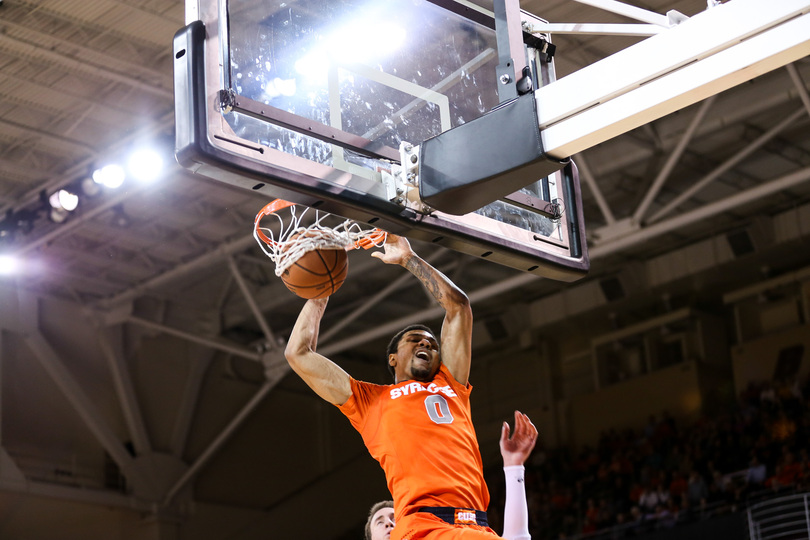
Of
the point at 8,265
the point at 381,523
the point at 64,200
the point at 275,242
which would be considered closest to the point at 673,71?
the point at 275,242

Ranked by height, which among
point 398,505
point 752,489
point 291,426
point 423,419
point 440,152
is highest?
point 291,426

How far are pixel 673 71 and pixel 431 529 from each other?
2148 mm

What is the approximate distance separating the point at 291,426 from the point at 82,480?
15.1 ft

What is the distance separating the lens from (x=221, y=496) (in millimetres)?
18531

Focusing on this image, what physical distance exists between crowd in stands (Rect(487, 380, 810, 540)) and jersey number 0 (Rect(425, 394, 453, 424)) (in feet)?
32.8

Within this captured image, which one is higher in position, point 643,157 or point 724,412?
point 643,157

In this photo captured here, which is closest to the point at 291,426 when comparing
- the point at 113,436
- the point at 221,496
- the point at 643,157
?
the point at 221,496

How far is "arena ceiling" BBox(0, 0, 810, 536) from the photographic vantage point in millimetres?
11297

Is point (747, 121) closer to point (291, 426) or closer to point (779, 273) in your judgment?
point (779, 273)

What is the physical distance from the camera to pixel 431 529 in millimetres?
4539

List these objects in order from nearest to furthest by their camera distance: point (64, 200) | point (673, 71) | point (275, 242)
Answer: point (673, 71), point (275, 242), point (64, 200)

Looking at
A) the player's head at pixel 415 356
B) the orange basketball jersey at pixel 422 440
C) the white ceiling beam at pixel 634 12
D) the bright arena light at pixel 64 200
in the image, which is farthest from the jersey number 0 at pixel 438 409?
the bright arena light at pixel 64 200

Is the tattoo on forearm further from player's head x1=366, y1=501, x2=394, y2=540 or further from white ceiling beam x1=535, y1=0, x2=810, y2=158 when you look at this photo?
white ceiling beam x1=535, y1=0, x2=810, y2=158

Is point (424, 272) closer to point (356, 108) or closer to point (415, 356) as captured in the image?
point (415, 356)
